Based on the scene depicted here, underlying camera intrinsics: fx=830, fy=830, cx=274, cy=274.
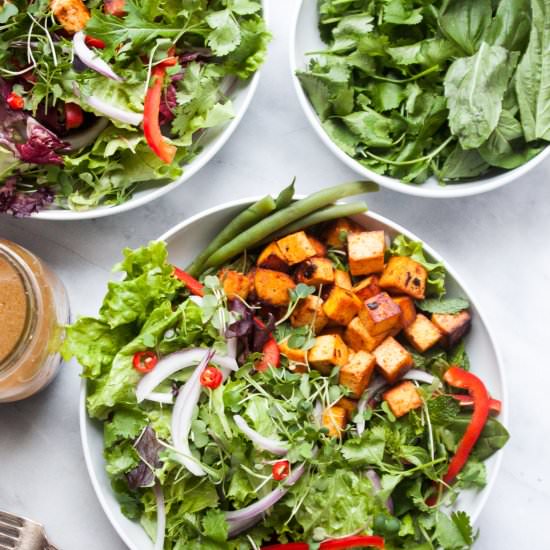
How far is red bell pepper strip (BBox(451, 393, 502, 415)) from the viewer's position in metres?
2.22

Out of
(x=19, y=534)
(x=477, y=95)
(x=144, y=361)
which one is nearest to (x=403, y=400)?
(x=144, y=361)

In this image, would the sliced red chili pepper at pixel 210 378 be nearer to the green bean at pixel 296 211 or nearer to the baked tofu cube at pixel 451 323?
the green bean at pixel 296 211

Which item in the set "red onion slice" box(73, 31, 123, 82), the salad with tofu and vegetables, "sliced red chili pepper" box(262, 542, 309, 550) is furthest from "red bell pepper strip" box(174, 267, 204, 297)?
"sliced red chili pepper" box(262, 542, 309, 550)

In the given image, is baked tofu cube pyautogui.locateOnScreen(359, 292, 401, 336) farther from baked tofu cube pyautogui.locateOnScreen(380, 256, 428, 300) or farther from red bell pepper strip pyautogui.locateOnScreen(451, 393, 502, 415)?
red bell pepper strip pyautogui.locateOnScreen(451, 393, 502, 415)

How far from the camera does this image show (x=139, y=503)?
2270mm

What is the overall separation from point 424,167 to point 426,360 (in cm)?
54

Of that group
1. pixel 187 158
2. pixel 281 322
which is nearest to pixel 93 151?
→ pixel 187 158

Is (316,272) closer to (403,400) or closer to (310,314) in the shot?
(310,314)

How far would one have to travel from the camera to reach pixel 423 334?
2.26m

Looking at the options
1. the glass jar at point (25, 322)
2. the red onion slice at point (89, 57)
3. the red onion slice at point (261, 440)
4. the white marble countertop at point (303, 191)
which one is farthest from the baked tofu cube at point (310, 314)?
the red onion slice at point (89, 57)

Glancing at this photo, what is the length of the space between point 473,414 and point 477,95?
847 mm

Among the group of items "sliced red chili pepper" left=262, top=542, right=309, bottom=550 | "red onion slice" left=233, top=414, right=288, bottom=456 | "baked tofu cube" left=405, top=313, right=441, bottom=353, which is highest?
"baked tofu cube" left=405, top=313, right=441, bottom=353

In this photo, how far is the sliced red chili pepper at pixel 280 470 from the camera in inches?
81.7

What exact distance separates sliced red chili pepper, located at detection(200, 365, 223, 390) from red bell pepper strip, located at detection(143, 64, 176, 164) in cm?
58
